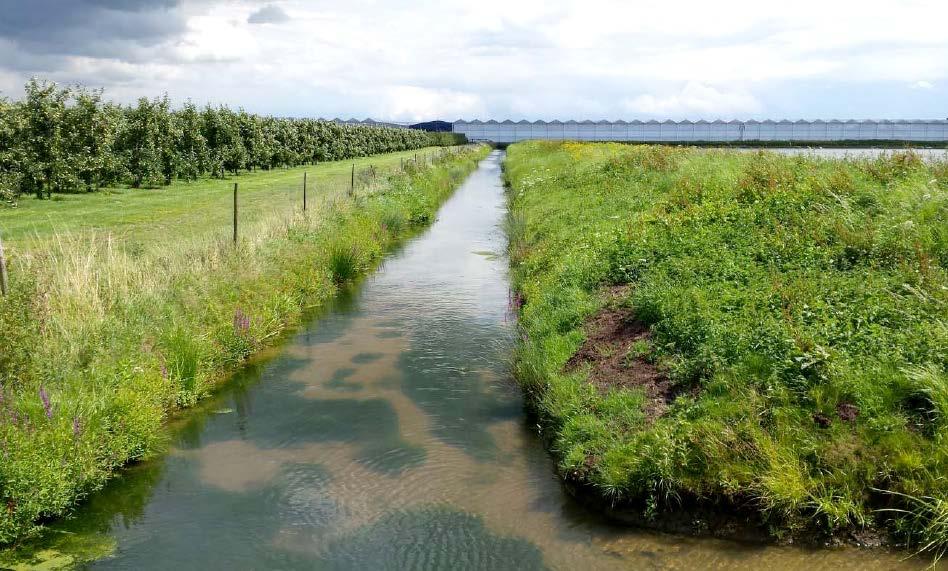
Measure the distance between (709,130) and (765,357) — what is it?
384ft

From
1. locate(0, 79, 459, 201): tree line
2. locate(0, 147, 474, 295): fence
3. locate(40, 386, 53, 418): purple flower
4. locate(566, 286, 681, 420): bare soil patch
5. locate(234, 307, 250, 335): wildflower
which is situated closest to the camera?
locate(40, 386, 53, 418): purple flower

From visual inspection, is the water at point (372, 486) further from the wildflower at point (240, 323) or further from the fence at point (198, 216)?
the fence at point (198, 216)

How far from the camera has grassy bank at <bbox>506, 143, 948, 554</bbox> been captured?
677 cm

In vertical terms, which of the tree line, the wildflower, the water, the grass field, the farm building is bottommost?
the water

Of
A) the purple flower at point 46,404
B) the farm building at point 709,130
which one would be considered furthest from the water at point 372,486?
the farm building at point 709,130

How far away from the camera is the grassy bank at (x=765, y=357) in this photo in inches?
267

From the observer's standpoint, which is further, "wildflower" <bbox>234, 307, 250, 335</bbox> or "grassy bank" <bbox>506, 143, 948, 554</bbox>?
"wildflower" <bbox>234, 307, 250, 335</bbox>

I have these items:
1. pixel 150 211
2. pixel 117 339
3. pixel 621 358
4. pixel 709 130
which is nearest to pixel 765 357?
pixel 621 358

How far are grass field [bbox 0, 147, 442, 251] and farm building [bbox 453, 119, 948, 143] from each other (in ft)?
301

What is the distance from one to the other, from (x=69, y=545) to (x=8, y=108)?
78.8 feet

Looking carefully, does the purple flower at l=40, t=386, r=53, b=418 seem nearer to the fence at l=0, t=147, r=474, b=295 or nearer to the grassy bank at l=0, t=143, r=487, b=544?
the grassy bank at l=0, t=143, r=487, b=544

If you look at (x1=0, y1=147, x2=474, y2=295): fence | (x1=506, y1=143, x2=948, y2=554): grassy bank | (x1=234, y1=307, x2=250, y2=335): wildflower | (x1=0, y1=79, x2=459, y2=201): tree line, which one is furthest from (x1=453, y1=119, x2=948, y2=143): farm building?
(x1=234, y1=307, x2=250, y2=335): wildflower

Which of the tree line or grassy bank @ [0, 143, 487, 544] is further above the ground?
the tree line

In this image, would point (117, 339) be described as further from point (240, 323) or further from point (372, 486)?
point (372, 486)
